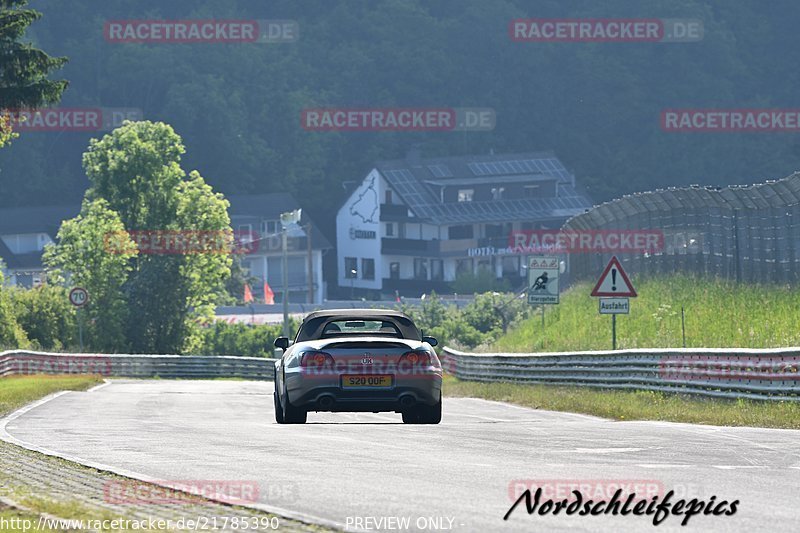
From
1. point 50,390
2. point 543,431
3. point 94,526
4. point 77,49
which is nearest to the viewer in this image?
point 94,526

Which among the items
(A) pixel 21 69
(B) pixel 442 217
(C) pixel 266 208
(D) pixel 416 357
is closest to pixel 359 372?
(D) pixel 416 357

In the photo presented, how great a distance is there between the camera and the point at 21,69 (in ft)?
137

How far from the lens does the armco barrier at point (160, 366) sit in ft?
181

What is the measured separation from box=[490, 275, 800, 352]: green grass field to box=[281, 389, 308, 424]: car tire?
39.7 ft

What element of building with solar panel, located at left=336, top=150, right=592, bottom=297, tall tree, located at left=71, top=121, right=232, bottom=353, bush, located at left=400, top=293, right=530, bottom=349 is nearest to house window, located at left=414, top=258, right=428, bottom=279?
building with solar panel, located at left=336, top=150, right=592, bottom=297

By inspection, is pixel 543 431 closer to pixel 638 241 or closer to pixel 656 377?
pixel 656 377

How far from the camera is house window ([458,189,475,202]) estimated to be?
13538 cm

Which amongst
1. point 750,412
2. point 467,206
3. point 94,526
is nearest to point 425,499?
point 94,526

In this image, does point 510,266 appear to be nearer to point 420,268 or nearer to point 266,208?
point 420,268

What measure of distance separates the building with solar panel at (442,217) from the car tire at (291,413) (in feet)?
360

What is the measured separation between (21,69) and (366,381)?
87.0ft

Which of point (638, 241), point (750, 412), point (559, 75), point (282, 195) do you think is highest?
point (559, 75)

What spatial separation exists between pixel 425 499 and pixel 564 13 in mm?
150938

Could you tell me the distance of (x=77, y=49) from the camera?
14662 cm
